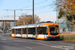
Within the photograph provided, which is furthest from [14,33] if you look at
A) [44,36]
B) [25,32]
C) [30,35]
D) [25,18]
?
[25,18]

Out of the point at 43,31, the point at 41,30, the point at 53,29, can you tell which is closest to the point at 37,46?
the point at 43,31

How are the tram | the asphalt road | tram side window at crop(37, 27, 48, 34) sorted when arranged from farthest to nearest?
1. tram side window at crop(37, 27, 48, 34)
2. the tram
3. the asphalt road

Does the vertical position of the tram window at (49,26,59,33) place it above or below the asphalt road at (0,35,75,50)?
above

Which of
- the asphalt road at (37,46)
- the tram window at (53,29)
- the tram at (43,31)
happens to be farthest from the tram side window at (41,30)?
the asphalt road at (37,46)

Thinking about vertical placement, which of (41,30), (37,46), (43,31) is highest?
(41,30)

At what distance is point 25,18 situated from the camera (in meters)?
75.7

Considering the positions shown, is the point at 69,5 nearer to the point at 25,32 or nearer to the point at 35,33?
the point at 35,33

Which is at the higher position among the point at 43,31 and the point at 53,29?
the point at 53,29

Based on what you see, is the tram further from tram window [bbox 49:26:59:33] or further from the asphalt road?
the asphalt road

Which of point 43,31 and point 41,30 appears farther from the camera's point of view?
point 41,30

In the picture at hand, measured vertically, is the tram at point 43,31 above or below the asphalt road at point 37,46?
above

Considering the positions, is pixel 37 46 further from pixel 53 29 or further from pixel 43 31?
pixel 53 29

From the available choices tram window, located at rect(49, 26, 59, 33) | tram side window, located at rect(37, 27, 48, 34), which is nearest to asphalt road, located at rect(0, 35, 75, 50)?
tram window, located at rect(49, 26, 59, 33)

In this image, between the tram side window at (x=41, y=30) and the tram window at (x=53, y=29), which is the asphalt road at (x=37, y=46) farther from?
the tram side window at (x=41, y=30)
